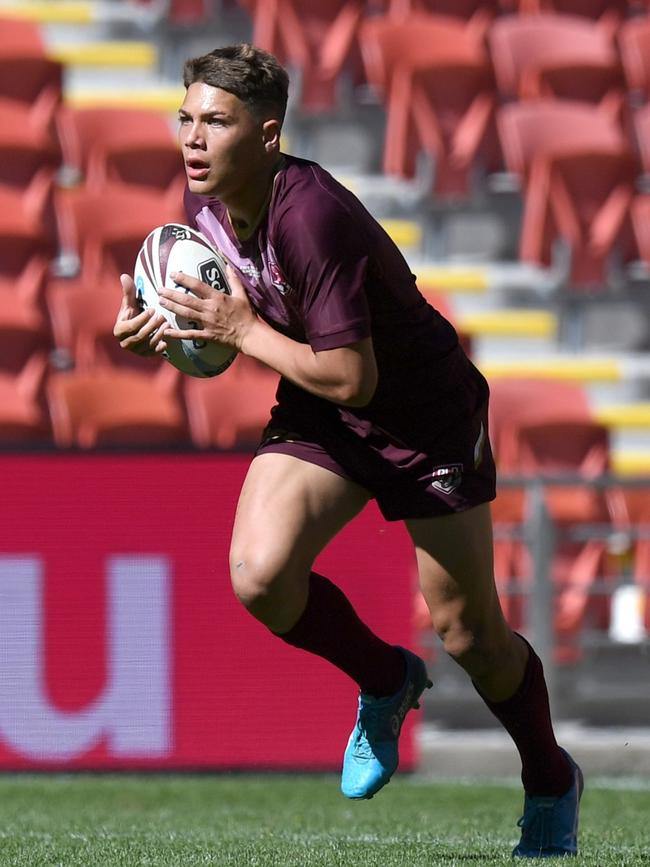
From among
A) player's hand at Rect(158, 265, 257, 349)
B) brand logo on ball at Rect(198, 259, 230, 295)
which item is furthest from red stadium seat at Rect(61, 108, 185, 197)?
player's hand at Rect(158, 265, 257, 349)

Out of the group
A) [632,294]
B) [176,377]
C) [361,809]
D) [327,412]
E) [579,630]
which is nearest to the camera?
[327,412]

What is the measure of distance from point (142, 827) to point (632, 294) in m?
5.78

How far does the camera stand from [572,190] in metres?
9.52

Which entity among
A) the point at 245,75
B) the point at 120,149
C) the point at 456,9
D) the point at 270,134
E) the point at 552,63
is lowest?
the point at 120,149

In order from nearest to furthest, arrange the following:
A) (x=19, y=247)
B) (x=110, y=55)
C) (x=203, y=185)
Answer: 1. (x=203, y=185)
2. (x=19, y=247)
3. (x=110, y=55)

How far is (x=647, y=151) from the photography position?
10.3 meters

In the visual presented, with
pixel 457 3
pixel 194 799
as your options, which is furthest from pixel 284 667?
pixel 457 3

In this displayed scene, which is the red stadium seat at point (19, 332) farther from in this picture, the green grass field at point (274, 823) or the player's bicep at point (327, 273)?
the player's bicep at point (327, 273)

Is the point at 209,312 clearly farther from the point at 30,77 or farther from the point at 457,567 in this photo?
the point at 30,77

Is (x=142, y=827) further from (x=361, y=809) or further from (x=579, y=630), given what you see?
(x=579, y=630)

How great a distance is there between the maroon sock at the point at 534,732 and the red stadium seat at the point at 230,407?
3.96m

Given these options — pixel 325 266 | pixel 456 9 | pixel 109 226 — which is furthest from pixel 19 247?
pixel 325 266

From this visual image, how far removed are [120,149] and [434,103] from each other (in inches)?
76.5

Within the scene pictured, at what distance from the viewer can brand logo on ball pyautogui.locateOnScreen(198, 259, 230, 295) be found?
3.72 metres
